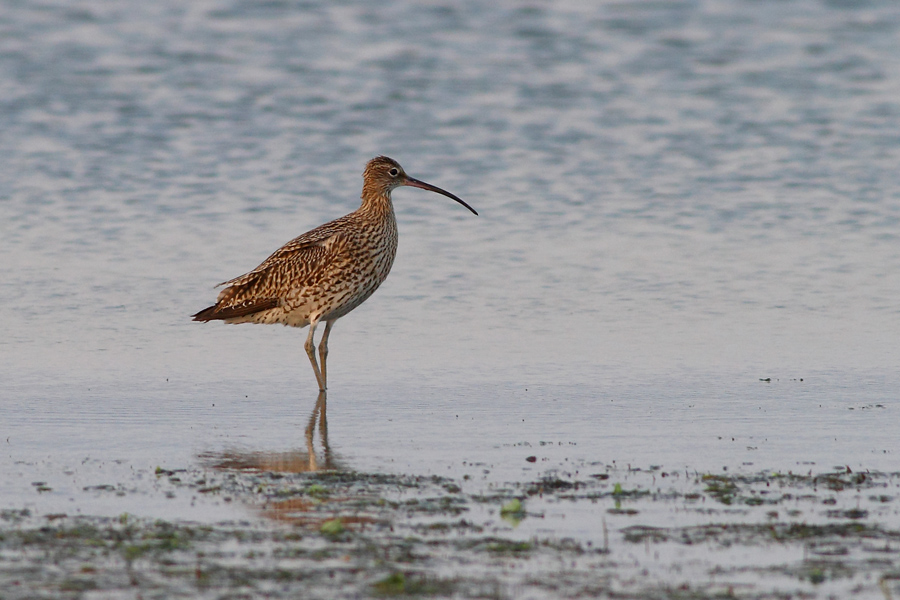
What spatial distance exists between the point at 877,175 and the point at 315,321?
851 cm

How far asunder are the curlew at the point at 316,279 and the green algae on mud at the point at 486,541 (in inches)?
137

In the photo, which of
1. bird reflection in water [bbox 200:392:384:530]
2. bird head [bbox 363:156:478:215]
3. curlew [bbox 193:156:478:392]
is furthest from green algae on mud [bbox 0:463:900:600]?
bird head [bbox 363:156:478:215]

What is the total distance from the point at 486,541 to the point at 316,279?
194 inches

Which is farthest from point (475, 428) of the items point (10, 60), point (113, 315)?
point (10, 60)

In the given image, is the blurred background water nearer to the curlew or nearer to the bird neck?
the curlew

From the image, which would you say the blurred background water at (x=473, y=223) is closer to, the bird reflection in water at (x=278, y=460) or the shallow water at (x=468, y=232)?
the shallow water at (x=468, y=232)

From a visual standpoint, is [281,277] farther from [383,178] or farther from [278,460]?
[278,460]

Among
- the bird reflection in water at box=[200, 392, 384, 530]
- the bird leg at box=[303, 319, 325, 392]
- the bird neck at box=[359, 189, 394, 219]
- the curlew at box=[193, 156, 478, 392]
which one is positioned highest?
the bird neck at box=[359, 189, 394, 219]

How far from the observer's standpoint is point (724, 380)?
33.0ft

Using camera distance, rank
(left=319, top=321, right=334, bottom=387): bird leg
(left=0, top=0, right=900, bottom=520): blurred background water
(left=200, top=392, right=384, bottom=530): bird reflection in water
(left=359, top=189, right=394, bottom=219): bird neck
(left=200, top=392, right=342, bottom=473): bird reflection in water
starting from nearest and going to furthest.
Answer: (left=200, top=392, right=384, bottom=530): bird reflection in water
(left=200, top=392, right=342, bottom=473): bird reflection in water
(left=0, top=0, right=900, bottom=520): blurred background water
(left=319, top=321, right=334, bottom=387): bird leg
(left=359, top=189, right=394, bottom=219): bird neck

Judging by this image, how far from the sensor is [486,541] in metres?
6.27

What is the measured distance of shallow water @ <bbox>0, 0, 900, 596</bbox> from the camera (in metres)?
8.76

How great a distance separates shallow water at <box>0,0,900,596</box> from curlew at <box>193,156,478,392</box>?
0.32 metres

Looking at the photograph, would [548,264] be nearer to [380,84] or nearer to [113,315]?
[113,315]
